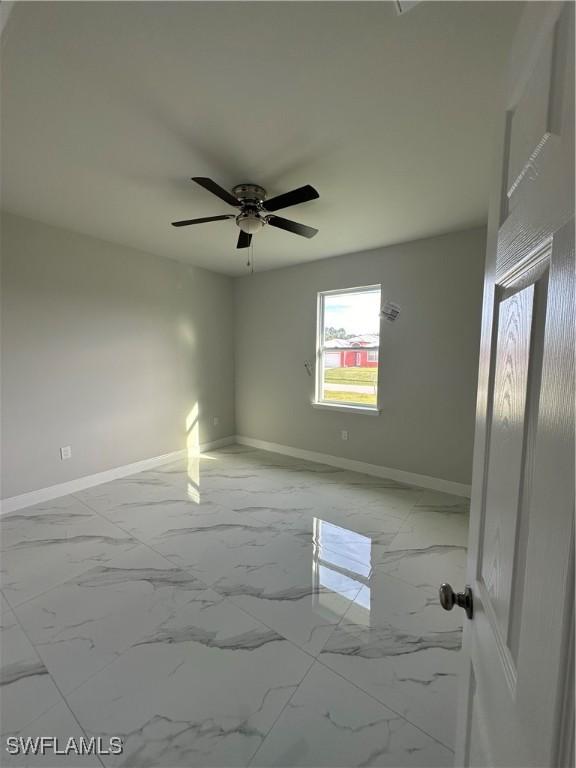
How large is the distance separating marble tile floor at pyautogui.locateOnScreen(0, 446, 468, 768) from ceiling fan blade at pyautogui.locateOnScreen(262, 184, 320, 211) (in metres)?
2.33

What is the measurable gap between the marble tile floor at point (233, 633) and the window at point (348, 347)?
4.89ft

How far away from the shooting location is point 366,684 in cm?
138

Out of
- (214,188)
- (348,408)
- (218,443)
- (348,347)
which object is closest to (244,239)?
(214,188)

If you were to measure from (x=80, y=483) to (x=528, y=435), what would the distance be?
12.8 ft

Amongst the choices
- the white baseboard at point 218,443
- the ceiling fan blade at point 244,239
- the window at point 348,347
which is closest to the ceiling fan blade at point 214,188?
the ceiling fan blade at point 244,239

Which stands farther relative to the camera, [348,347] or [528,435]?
[348,347]

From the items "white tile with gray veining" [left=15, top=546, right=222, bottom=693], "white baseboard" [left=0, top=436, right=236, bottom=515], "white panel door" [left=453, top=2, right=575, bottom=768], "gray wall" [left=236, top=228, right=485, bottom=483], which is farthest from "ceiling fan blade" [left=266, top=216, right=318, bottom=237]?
"white baseboard" [left=0, top=436, right=236, bottom=515]

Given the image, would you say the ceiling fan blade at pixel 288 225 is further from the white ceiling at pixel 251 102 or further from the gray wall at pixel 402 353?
the gray wall at pixel 402 353

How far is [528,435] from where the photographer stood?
493mm

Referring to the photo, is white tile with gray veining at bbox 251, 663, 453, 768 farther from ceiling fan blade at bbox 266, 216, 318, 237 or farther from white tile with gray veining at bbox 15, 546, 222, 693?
ceiling fan blade at bbox 266, 216, 318, 237

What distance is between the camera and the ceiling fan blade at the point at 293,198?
1.87 m

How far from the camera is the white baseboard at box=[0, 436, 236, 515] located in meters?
2.91

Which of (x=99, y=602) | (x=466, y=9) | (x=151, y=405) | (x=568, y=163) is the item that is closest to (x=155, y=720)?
(x=99, y=602)

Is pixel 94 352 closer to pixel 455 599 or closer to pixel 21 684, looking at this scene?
pixel 21 684
